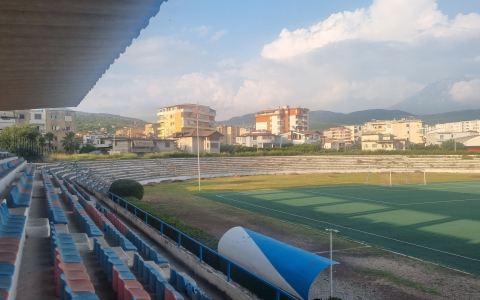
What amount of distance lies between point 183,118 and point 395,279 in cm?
8493

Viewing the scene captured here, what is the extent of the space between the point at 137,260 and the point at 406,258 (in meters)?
8.47

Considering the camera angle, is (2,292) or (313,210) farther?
(313,210)

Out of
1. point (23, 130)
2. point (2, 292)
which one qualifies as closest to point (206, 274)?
point (2, 292)

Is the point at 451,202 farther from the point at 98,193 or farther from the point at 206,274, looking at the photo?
the point at 98,193

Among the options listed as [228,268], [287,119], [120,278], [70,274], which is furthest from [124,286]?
[287,119]

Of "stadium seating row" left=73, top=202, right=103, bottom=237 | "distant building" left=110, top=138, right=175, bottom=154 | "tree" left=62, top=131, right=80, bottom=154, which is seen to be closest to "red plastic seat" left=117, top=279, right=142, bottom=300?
"stadium seating row" left=73, top=202, right=103, bottom=237

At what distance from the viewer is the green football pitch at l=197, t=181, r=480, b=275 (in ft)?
43.2

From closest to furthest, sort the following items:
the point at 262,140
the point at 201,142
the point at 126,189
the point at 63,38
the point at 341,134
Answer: the point at 63,38
the point at 126,189
the point at 201,142
the point at 262,140
the point at 341,134

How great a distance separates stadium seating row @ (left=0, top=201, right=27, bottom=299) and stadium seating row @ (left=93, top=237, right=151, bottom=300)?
5.01 feet

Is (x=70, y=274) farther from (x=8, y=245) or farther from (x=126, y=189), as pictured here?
(x=126, y=189)

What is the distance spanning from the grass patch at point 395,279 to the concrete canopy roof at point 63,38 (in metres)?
8.58

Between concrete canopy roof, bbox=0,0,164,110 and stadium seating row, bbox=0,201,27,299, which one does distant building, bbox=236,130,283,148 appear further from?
stadium seating row, bbox=0,201,27,299

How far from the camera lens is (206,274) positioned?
30.6 feet

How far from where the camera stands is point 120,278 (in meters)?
6.01
